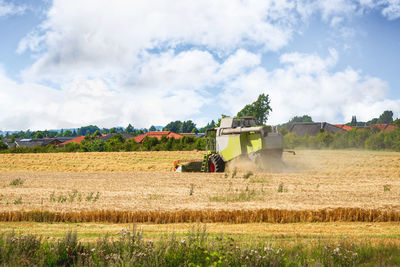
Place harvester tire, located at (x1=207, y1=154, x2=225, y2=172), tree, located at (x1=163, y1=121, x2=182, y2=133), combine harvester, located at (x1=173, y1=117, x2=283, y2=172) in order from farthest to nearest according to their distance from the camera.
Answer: tree, located at (x1=163, y1=121, x2=182, y2=133) < harvester tire, located at (x1=207, y1=154, x2=225, y2=172) < combine harvester, located at (x1=173, y1=117, x2=283, y2=172)

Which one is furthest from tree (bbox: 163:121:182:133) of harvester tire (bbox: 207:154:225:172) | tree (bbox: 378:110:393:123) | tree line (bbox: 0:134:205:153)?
harvester tire (bbox: 207:154:225:172)

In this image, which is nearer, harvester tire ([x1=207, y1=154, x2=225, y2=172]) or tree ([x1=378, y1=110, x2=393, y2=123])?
harvester tire ([x1=207, y1=154, x2=225, y2=172])

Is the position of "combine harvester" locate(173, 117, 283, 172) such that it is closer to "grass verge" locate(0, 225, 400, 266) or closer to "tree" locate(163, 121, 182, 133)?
"grass verge" locate(0, 225, 400, 266)

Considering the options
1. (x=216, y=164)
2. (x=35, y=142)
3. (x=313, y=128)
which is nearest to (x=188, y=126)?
(x=35, y=142)

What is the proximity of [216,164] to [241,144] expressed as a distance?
2627 mm

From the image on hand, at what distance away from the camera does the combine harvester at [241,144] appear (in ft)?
76.0

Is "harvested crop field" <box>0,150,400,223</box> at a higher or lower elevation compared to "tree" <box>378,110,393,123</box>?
lower

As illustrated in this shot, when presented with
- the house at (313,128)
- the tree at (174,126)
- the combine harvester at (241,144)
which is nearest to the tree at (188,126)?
the tree at (174,126)

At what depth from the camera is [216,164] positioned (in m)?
25.7

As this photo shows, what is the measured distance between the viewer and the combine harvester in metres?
23.2

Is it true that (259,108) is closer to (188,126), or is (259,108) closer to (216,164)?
(216,164)

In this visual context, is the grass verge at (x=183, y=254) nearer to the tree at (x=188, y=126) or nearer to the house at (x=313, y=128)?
the house at (x=313, y=128)

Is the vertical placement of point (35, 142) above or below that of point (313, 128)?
below

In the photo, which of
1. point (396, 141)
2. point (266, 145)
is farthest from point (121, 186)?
point (396, 141)
